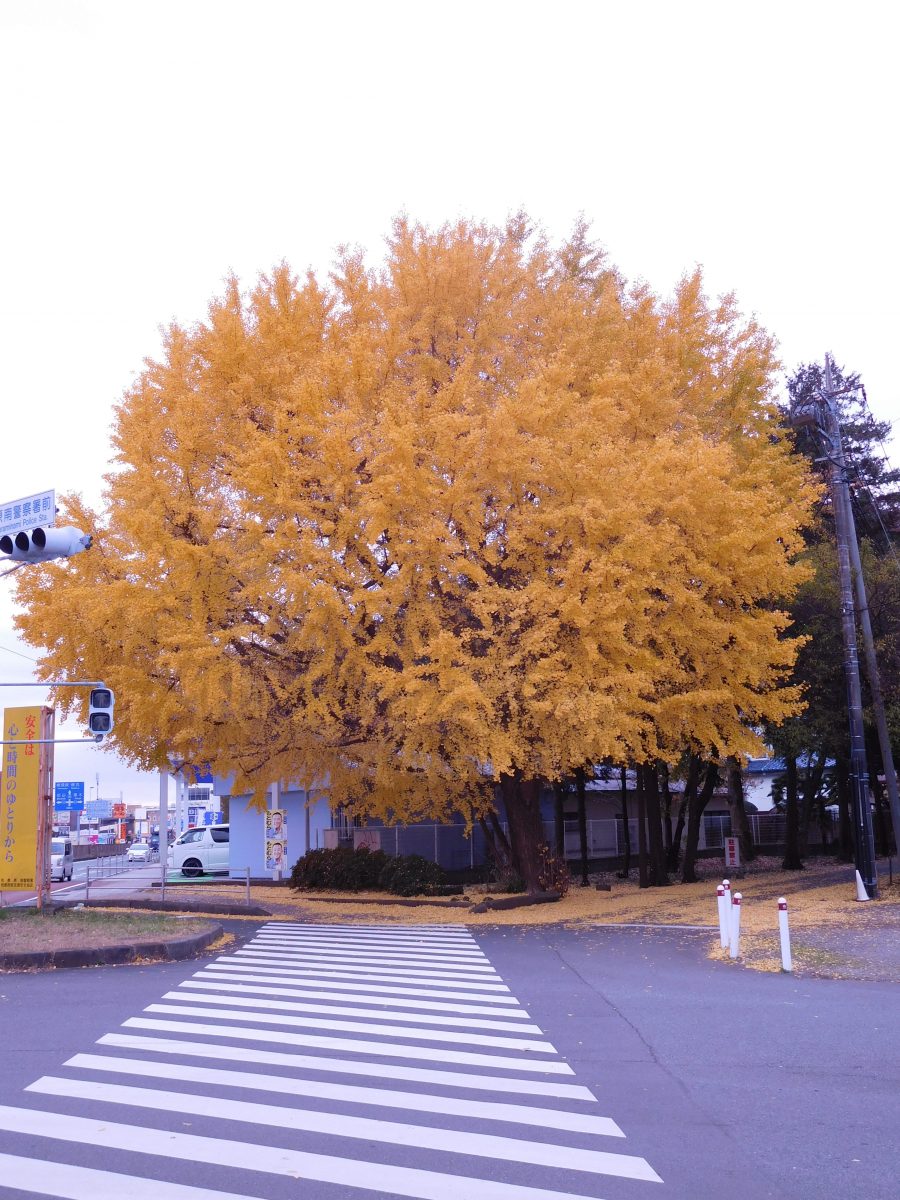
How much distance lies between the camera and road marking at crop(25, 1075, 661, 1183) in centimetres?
550

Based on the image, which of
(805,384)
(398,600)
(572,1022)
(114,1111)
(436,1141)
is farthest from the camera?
(805,384)

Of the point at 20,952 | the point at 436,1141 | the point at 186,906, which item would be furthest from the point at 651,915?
the point at 436,1141

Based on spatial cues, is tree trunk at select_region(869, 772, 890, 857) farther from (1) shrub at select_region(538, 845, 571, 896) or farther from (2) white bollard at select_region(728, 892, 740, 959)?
(2) white bollard at select_region(728, 892, 740, 959)

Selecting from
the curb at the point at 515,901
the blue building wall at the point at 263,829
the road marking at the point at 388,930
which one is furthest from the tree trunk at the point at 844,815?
the road marking at the point at 388,930

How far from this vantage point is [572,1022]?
9.45 meters

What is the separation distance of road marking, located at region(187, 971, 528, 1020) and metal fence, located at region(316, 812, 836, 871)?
512 inches

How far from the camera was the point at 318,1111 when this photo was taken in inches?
252

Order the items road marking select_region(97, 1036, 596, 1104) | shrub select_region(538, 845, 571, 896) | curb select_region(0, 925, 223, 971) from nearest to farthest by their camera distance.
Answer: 1. road marking select_region(97, 1036, 596, 1104)
2. curb select_region(0, 925, 223, 971)
3. shrub select_region(538, 845, 571, 896)

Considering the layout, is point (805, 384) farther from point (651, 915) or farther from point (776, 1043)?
point (776, 1043)

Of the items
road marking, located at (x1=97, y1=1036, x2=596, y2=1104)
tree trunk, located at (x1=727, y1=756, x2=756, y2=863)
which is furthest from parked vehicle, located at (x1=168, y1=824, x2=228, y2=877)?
road marking, located at (x1=97, y1=1036, x2=596, y2=1104)

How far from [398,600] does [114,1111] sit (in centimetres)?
1179

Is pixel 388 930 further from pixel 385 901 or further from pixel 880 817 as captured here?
pixel 880 817

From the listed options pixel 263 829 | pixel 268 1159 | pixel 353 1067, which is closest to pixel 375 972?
pixel 353 1067

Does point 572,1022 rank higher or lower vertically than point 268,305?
lower
